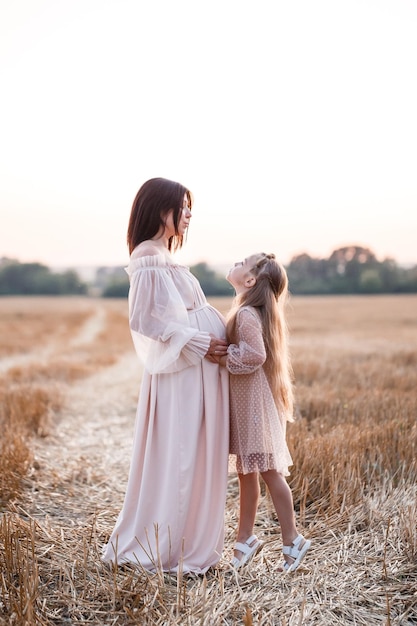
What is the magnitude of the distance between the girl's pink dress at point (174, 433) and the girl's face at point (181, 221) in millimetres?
172

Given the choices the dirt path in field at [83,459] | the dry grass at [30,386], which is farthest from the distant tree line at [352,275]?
the dirt path in field at [83,459]

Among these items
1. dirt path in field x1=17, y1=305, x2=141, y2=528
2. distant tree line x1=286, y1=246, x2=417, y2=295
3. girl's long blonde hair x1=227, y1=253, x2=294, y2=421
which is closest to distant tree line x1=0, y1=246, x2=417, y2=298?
distant tree line x1=286, y1=246, x2=417, y2=295

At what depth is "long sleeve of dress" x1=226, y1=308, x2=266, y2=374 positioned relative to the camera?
10.9 ft

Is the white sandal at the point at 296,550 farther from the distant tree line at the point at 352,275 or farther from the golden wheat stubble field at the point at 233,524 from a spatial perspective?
the distant tree line at the point at 352,275

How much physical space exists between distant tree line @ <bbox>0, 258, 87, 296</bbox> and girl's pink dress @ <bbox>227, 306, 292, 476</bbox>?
70.7 m

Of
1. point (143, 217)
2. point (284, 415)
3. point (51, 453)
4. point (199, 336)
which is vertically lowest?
point (51, 453)

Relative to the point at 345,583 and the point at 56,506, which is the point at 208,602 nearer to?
the point at 345,583

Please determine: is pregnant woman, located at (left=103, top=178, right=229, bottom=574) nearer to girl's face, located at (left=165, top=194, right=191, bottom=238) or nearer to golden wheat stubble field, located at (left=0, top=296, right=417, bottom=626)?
girl's face, located at (left=165, top=194, right=191, bottom=238)

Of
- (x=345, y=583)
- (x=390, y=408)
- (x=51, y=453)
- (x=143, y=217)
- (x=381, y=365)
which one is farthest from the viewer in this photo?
(x=381, y=365)

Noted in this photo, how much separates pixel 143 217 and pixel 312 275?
58405 millimetres

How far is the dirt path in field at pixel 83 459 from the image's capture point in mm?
4512

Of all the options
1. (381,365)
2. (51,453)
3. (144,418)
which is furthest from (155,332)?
(381,365)

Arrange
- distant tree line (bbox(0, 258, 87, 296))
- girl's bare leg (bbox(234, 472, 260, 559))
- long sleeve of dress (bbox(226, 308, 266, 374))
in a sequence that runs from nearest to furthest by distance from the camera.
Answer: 1. long sleeve of dress (bbox(226, 308, 266, 374))
2. girl's bare leg (bbox(234, 472, 260, 559))
3. distant tree line (bbox(0, 258, 87, 296))

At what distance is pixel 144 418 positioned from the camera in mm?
3533
